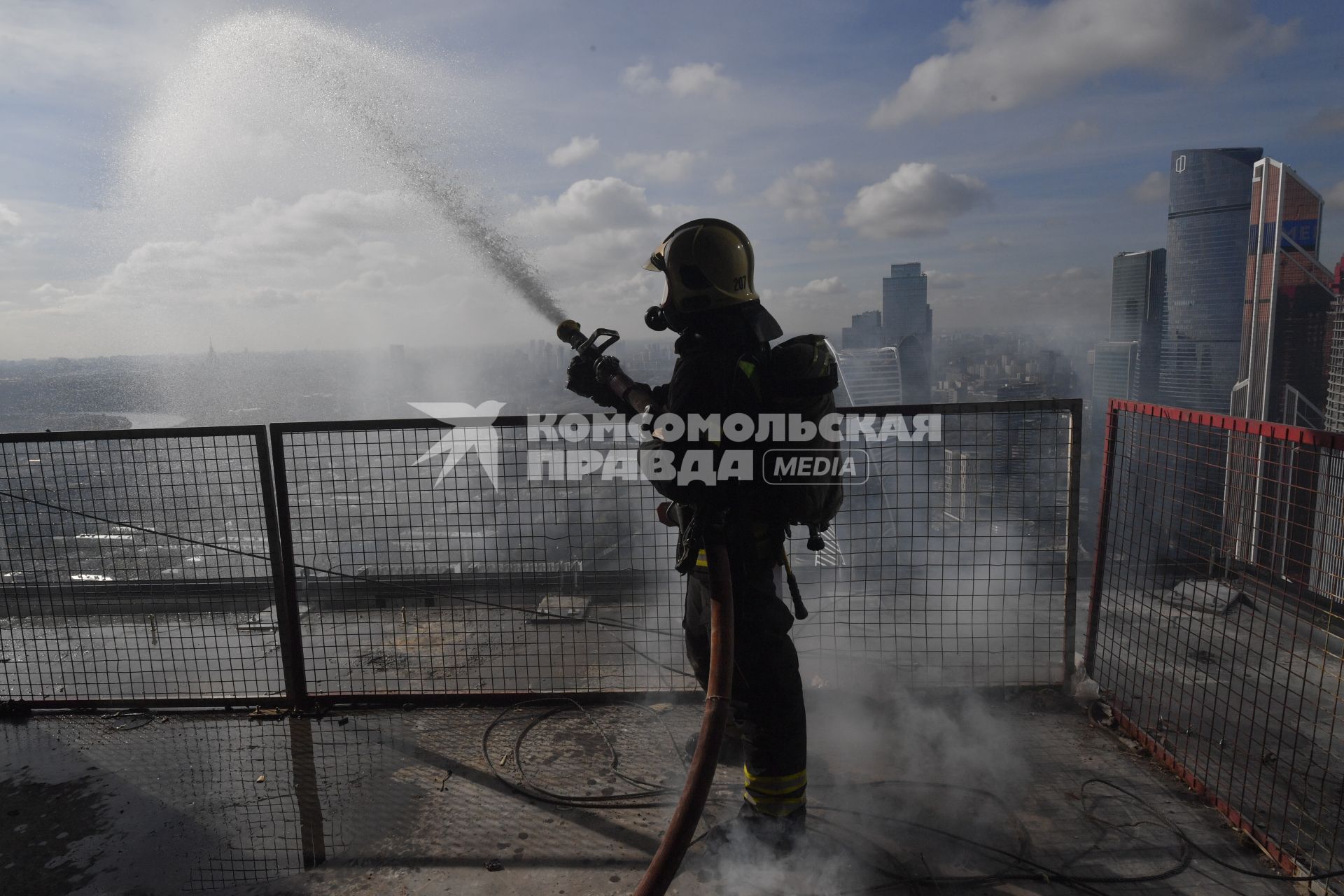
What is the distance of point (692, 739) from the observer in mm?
3752

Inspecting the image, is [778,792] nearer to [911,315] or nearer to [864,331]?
[864,331]

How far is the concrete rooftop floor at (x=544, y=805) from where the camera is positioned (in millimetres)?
2846

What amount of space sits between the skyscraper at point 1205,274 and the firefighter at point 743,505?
91.4ft

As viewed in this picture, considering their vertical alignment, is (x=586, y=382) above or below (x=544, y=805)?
above

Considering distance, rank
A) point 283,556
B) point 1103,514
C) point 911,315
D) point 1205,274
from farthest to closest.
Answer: point 911,315 → point 1205,274 → point 283,556 → point 1103,514

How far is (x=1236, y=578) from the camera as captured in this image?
3639mm

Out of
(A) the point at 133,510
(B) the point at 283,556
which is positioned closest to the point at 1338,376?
(B) the point at 283,556

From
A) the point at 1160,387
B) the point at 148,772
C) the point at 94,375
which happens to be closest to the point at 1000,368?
the point at 1160,387

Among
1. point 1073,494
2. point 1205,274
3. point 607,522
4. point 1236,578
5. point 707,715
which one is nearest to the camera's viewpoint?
point 707,715

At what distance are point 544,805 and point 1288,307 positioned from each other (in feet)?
79.1
